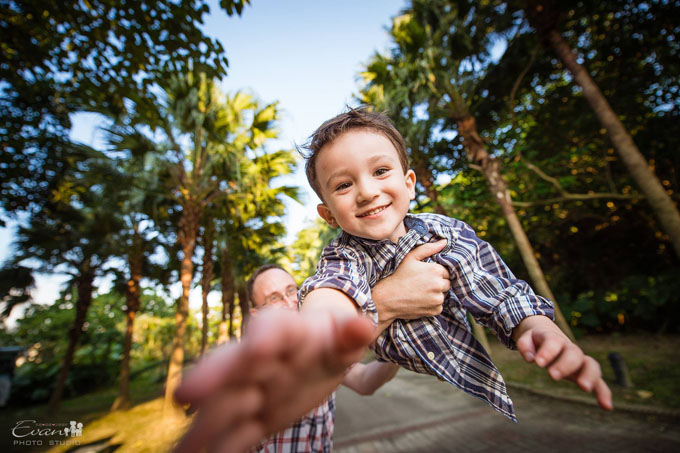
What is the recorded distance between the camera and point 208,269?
8852 mm

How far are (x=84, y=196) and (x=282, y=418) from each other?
11.7 metres

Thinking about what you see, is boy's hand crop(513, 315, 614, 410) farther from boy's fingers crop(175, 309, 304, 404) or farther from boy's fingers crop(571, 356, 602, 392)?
boy's fingers crop(175, 309, 304, 404)

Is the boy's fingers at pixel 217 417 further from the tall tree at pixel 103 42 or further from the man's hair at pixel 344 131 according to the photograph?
the tall tree at pixel 103 42

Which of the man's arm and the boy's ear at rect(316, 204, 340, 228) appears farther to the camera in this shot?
the man's arm

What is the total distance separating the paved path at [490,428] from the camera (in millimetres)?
3781

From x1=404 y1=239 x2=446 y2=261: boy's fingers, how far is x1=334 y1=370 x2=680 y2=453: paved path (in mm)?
4640

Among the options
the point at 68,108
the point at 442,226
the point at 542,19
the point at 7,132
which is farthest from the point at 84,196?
the point at 542,19

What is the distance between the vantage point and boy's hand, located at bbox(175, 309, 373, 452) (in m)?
0.35

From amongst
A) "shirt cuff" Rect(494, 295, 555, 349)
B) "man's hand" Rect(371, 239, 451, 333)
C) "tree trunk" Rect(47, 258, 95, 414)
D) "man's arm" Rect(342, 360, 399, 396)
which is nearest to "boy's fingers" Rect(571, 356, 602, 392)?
"shirt cuff" Rect(494, 295, 555, 349)

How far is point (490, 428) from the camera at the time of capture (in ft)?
15.6

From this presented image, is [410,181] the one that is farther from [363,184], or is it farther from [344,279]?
[344,279]

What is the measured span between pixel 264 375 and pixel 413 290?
32.6 inches

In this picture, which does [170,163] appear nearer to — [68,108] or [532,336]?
[68,108]

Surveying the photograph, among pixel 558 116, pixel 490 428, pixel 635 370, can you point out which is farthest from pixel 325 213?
pixel 558 116
